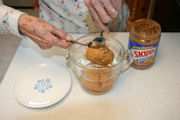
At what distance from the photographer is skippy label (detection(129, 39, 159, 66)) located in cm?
64

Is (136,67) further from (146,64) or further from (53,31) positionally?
(53,31)

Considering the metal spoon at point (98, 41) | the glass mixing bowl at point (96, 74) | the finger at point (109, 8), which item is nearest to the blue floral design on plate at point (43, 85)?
the glass mixing bowl at point (96, 74)

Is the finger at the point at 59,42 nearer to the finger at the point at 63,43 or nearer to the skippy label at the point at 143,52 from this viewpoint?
the finger at the point at 63,43

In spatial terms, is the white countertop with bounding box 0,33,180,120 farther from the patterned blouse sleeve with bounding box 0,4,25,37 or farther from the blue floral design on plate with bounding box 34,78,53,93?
the patterned blouse sleeve with bounding box 0,4,25,37

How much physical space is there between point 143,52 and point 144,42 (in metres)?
0.04

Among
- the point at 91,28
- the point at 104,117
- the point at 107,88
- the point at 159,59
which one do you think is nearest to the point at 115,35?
the point at 91,28

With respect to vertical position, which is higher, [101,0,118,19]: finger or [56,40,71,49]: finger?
[101,0,118,19]: finger

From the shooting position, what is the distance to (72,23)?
3.30 ft

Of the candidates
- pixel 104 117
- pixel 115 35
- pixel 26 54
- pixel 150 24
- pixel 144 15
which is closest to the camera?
pixel 104 117

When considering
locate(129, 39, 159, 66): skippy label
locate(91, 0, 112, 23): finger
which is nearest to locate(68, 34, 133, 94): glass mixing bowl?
locate(129, 39, 159, 66): skippy label

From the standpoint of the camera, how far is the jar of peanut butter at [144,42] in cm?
63

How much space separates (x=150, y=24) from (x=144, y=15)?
4.12 feet

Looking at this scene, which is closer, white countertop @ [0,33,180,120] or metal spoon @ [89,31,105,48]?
white countertop @ [0,33,180,120]

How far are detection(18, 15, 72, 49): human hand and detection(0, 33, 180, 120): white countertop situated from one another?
0.17 metres
